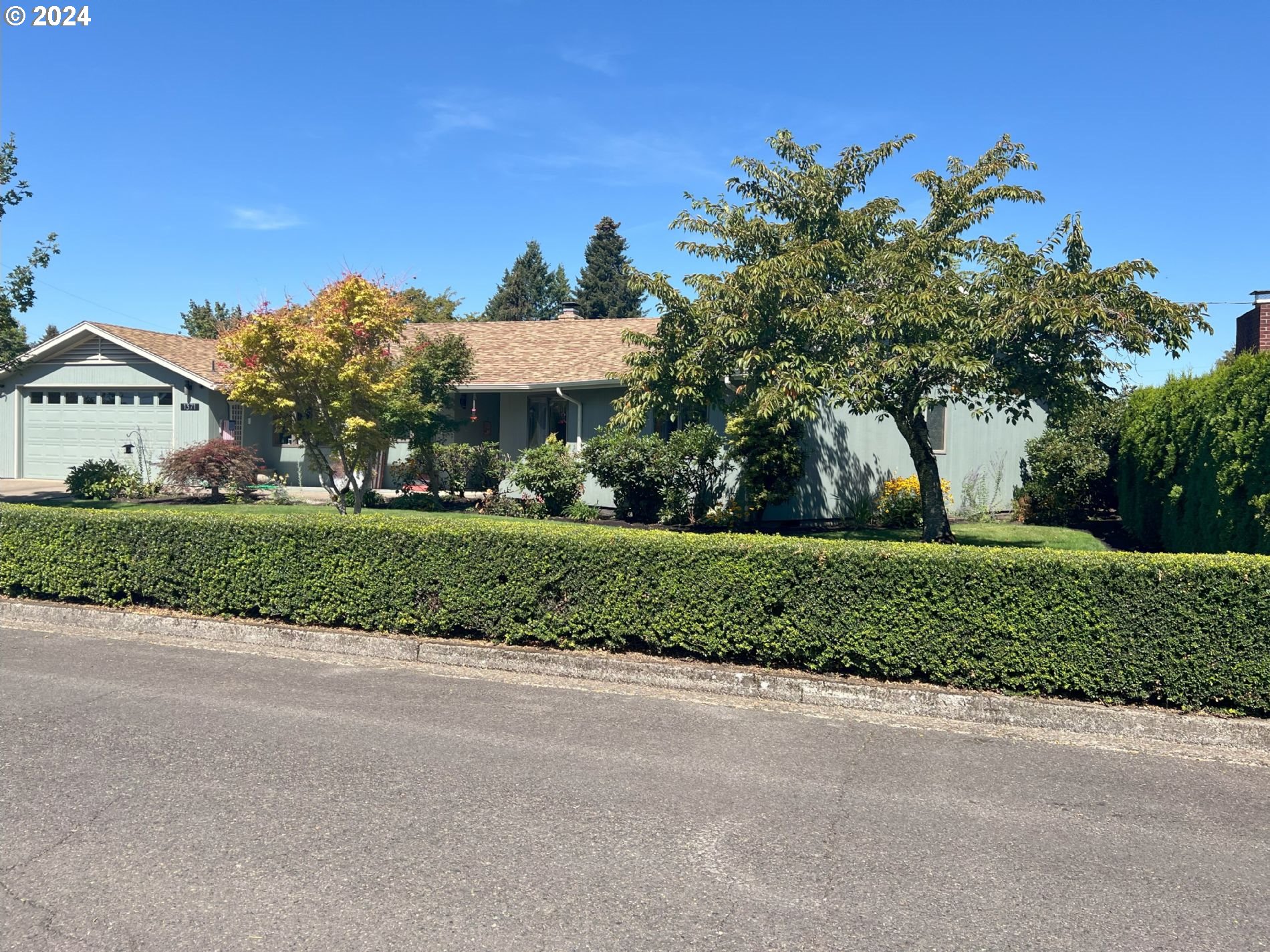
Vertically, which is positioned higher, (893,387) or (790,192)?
(790,192)

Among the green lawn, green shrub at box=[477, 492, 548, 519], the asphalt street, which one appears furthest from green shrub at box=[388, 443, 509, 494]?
the asphalt street

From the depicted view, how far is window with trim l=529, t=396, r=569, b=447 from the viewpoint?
2123 cm

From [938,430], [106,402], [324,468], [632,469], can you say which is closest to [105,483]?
[106,402]

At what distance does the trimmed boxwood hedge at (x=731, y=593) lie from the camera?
21.9 ft

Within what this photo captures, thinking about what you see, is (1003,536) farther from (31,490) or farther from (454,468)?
(31,490)

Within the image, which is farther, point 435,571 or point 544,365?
point 544,365

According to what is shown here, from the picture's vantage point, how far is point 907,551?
7.41m

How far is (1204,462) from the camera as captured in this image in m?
11.5

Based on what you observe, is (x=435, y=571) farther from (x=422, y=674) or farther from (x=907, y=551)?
(x=907, y=551)

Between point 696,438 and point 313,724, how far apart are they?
35.5ft

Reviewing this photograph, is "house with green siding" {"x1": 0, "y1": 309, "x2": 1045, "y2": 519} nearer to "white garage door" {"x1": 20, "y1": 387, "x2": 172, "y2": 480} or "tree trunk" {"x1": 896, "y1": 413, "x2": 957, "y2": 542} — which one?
"white garage door" {"x1": 20, "y1": 387, "x2": 172, "y2": 480}

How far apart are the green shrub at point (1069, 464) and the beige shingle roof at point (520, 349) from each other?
26.4 ft

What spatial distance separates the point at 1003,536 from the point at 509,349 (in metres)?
12.1

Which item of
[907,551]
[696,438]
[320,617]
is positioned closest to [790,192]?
[696,438]
